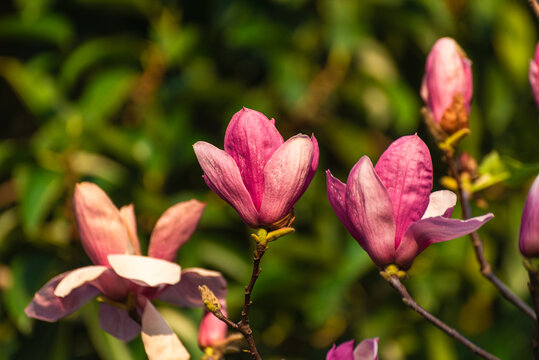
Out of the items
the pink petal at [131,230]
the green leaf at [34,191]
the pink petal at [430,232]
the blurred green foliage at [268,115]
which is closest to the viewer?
the pink petal at [430,232]

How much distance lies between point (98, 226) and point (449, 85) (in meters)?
0.32

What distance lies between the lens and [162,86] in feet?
4.64

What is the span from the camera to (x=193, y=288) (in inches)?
20.1

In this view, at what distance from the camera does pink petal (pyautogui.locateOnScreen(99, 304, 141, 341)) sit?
536 millimetres

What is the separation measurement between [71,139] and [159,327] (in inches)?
33.9

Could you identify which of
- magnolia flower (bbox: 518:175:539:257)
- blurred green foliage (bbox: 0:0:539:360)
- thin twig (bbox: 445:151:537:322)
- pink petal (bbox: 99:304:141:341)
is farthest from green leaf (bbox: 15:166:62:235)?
magnolia flower (bbox: 518:175:539:257)

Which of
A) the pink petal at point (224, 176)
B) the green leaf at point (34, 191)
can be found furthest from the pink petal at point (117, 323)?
the green leaf at point (34, 191)

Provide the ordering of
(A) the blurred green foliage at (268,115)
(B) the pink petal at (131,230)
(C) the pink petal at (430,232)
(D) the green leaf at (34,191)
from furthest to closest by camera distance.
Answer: (A) the blurred green foliage at (268,115) → (D) the green leaf at (34,191) → (B) the pink petal at (131,230) → (C) the pink petal at (430,232)

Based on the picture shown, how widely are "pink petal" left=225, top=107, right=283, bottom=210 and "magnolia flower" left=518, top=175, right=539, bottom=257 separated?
163mm

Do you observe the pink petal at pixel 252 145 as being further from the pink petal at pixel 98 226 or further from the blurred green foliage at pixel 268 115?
the blurred green foliage at pixel 268 115

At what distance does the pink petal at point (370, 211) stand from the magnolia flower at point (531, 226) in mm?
85

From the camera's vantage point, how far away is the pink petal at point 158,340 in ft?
1.47

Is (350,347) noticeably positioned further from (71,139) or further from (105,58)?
(105,58)

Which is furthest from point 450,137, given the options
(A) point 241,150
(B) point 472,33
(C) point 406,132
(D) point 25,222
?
(B) point 472,33
